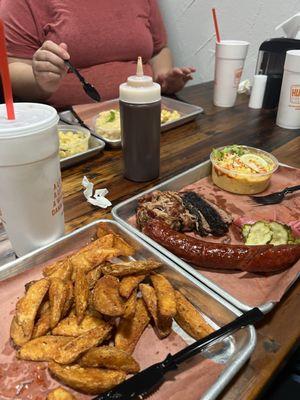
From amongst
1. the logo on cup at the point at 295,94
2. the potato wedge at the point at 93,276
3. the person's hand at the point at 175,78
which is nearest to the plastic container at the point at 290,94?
the logo on cup at the point at 295,94

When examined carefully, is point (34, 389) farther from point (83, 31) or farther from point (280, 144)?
point (83, 31)

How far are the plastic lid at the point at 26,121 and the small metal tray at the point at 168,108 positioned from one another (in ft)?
3.06

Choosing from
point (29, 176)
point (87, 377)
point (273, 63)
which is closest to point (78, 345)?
point (87, 377)

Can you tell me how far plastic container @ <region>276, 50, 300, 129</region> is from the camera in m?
2.19

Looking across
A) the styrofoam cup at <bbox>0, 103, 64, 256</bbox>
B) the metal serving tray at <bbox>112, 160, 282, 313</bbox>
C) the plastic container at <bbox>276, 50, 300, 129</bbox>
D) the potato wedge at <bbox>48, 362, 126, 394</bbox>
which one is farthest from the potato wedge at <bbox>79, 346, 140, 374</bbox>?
the plastic container at <bbox>276, 50, 300, 129</bbox>

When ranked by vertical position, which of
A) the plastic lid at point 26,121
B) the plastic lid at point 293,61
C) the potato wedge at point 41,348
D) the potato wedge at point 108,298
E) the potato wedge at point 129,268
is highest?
the plastic lid at point 26,121

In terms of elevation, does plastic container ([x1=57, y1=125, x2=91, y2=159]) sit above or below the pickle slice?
Answer: above

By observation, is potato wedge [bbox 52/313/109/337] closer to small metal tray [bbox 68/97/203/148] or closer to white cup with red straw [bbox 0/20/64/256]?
white cup with red straw [bbox 0/20/64/256]

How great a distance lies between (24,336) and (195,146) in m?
1.49

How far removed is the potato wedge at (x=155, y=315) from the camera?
0.96 meters

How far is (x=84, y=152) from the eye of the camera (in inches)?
72.1

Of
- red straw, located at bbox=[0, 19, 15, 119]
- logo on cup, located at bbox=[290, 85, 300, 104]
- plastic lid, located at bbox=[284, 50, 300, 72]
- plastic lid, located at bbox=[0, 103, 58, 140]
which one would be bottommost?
logo on cup, located at bbox=[290, 85, 300, 104]

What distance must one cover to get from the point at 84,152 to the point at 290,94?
148 centimetres

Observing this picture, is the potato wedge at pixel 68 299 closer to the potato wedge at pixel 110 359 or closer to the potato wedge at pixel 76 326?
the potato wedge at pixel 76 326
